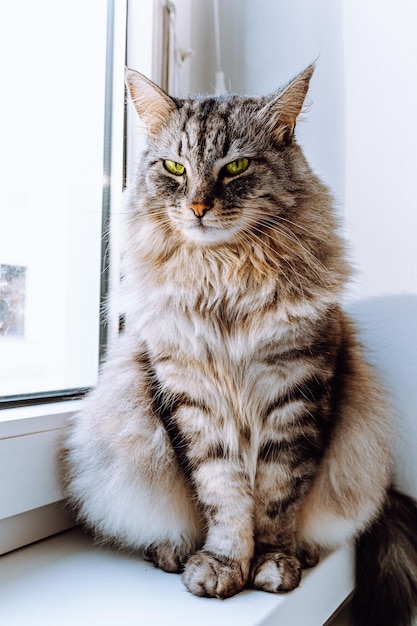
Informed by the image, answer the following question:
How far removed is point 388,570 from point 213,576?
1.34 feet

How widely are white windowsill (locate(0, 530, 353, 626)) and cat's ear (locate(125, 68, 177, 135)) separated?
84 cm

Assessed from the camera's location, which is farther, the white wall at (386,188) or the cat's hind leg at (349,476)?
the white wall at (386,188)

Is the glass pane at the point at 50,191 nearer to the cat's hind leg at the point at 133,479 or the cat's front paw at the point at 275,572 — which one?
the cat's hind leg at the point at 133,479

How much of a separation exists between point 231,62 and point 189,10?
0.18m

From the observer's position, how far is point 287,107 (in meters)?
1.00

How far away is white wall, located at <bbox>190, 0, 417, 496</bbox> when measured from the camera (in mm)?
1290

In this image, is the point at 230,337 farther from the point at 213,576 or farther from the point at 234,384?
the point at 213,576

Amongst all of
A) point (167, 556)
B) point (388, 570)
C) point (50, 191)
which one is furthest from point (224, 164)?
point (388, 570)

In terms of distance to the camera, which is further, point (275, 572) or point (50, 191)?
point (50, 191)

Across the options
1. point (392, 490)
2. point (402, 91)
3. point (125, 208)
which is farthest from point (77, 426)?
point (402, 91)

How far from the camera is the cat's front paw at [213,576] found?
0.88 metres

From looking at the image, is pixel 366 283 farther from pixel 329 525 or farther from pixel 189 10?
pixel 189 10

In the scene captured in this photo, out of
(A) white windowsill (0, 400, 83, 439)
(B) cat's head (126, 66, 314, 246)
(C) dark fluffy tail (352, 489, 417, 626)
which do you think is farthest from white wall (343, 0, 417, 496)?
(A) white windowsill (0, 400, 83, 439)

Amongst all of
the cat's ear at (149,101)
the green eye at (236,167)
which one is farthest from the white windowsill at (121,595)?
the cat's ear at (149,101)
